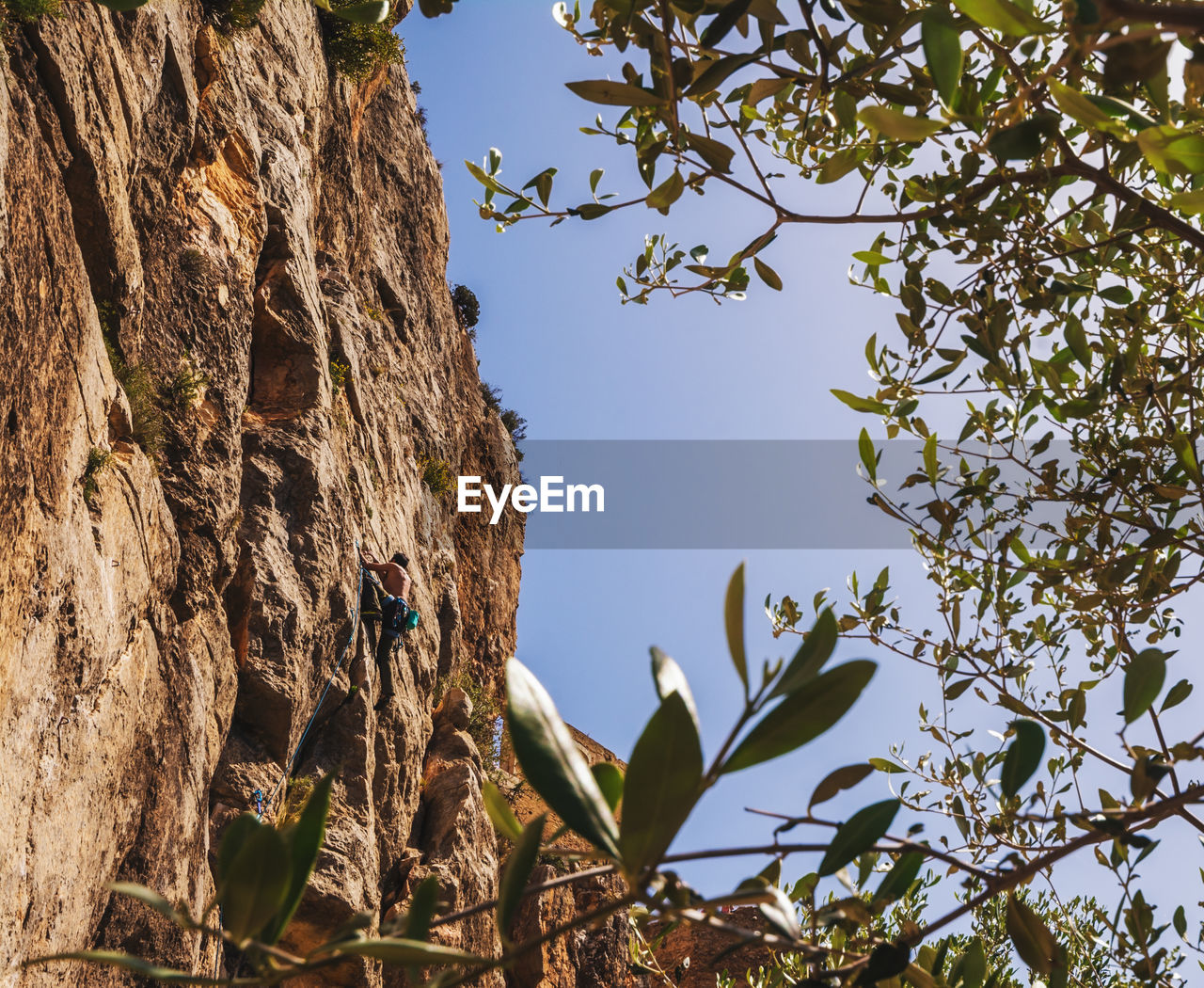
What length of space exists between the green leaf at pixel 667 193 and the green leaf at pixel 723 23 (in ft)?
2.62

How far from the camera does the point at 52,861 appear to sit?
4387 millimetres

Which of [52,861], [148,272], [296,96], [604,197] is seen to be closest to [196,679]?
[52,861]

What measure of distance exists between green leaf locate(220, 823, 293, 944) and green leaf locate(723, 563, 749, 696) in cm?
52

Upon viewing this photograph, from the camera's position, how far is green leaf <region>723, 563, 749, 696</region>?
90 cm

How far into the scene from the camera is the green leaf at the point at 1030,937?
1579 millimetres

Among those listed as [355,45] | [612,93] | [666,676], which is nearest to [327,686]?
[612,93]

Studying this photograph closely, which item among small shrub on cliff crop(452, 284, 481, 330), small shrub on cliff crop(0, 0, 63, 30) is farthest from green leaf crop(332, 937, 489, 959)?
small shrub on cliff crop(452, 284, 481, 330)

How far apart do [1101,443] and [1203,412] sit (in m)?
0.33

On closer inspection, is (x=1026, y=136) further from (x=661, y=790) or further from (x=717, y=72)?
(x=661, y=790)

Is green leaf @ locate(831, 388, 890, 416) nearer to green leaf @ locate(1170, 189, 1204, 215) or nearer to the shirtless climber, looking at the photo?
green leaf @ locate(1170, 189, 1204, 215)

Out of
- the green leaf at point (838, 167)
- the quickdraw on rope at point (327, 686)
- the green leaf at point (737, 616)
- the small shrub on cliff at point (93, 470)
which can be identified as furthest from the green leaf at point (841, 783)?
the quickdraw on rope at point (327, 686)

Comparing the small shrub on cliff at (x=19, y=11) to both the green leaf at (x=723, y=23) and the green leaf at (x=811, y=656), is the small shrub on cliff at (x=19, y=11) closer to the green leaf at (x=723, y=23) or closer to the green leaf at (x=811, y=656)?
the green leaf at (x=723, y=23)

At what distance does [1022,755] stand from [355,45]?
1439 cm

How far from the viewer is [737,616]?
906 millimetres
